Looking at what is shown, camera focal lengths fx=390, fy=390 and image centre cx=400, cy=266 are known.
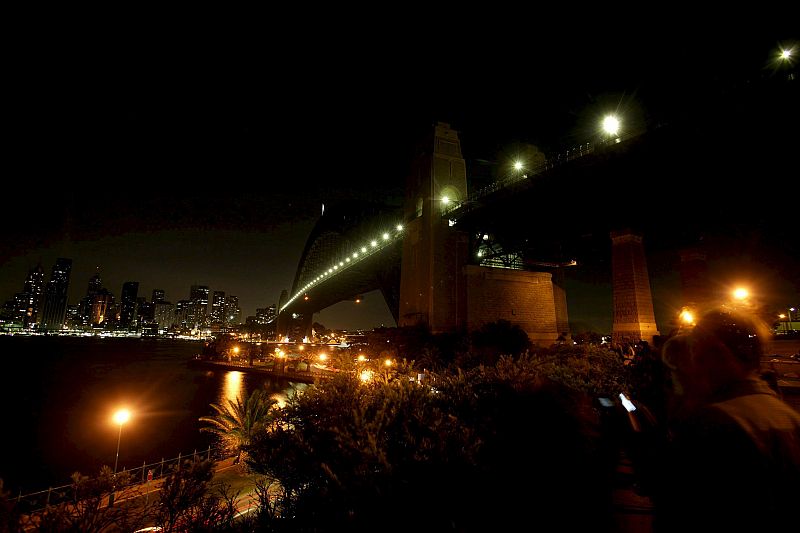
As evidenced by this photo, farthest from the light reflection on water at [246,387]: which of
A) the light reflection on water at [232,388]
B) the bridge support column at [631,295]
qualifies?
the bridge support column at [631,295]

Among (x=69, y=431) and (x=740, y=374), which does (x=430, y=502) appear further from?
(x=69, y=431)

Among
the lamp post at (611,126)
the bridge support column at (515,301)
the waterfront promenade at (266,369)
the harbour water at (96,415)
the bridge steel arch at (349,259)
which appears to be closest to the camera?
the lamp post at (611,126)

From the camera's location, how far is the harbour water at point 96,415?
19562 mm

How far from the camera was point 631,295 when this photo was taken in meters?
18.2

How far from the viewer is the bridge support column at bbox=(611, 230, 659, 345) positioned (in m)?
17.9

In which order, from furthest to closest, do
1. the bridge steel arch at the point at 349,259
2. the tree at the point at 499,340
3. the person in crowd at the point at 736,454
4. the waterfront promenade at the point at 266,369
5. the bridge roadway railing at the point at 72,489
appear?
the waterfront promenade at the point at 266,369 → the bridge steel arch at the point at 349,259 → the tree at the point at 499,340 → the bridge roadway railing at the point at 72,489 → the person in crowd at the point at 736,454

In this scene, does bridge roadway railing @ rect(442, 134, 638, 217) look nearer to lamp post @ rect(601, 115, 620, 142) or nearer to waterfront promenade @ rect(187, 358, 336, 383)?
lamp post @ rect(601, 115, 620, 142)

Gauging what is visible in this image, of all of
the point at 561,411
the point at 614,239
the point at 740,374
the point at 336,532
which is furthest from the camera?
the point at 614,239

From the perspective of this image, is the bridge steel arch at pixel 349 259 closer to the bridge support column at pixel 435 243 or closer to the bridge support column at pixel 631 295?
the bridge support column at pixel 435 243

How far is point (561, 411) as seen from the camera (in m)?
4.27

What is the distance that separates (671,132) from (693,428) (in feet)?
59.2

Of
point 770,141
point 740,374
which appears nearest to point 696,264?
point 770,141

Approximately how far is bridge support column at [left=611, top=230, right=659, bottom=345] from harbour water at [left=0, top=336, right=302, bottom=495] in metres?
21.4

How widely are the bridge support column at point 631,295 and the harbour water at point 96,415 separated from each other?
2140 cm
